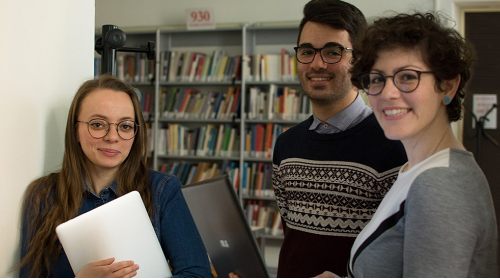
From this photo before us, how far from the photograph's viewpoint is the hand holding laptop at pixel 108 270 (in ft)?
4.45

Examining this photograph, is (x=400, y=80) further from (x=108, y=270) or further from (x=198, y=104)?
(x=198, y=104)

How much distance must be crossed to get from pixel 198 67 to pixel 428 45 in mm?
4949

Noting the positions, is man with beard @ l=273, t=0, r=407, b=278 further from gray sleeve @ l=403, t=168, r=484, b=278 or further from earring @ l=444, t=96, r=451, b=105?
gray sleeve @ l=403, t=168, r=484, b=278

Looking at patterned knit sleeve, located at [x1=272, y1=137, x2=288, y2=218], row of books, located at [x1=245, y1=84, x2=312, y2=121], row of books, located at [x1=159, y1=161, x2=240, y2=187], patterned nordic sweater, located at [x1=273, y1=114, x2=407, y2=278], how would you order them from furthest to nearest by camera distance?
row of books, located at [x1=159, y1=161, x2=240, y2=187]
row of books, located at [x1=245, y1=84, x2=312, y2=121]
patterned knit sleeve, located at [x1=272, y1=137, x2=288, y2=218]
patterned nordic sweater, located at [x1=273, y1=114, x2=407, y2=278]

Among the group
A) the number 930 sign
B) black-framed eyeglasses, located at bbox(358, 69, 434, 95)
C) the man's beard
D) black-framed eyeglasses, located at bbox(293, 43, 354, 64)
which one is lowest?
black-framed eyeglasses, located at bbox(358, 69, 434, 95)

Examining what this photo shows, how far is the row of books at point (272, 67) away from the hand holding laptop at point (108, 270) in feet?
14.2

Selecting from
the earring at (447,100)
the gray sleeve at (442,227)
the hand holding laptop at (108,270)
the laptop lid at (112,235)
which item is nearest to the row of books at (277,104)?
the laptop lid at (112,235)

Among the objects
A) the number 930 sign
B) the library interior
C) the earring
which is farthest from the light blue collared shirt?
the number 930 sign

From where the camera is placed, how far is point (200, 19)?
19.5 ft

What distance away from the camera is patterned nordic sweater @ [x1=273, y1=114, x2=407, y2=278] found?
158cm

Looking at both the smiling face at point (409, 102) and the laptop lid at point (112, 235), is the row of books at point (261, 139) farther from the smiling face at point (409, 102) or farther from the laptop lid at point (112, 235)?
the smiling face at point (409, 102)

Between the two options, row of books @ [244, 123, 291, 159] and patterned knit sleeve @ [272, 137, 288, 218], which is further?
row of books @ [244, 123, 291, 159]

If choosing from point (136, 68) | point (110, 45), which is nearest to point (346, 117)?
point (110, 45)

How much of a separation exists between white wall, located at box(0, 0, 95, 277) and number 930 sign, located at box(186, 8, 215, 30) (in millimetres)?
3984
